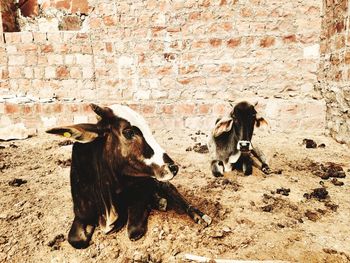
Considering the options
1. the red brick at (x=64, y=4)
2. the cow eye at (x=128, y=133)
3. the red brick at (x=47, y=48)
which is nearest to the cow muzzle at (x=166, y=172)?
the cow eye at (x=128, y=133)

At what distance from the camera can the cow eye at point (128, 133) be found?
7.26 feet

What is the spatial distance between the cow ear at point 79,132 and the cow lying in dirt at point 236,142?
1793 mm

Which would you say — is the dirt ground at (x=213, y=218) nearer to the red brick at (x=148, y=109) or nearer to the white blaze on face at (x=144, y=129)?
the white blaze on face at (x=144, y=129)

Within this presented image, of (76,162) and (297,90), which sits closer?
A: (76,162)

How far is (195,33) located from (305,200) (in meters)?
3.86

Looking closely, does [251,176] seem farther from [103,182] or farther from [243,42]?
[243,42]

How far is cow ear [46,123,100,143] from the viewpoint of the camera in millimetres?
2078

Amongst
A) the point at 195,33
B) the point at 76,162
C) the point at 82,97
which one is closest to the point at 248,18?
the point at 195,33

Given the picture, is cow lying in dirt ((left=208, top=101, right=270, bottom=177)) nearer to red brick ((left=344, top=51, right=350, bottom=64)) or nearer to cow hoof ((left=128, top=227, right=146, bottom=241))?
cow hoof ((left=128, top=227, right=146, bottom=241))

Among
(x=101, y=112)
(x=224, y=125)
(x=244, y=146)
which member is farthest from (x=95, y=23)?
(x=101, y=112)

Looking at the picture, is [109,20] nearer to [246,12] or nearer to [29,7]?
[29,7]

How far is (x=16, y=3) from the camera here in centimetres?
628

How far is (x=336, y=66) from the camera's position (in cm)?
500

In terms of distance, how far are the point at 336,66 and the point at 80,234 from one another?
189 inches
